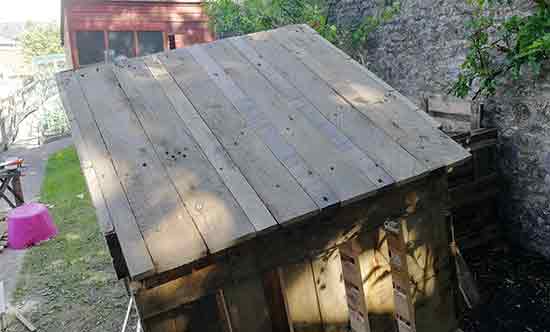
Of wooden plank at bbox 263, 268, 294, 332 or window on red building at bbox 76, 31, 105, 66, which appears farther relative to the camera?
window on red building at bbox 76, 31, 105, 66

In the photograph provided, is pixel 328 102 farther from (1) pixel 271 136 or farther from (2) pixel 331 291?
(2) pixel 331 291

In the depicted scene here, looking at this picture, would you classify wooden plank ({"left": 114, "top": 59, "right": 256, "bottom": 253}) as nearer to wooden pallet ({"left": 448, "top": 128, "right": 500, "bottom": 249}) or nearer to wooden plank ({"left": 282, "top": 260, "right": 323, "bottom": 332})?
wooden plank ({"left": 282, "top": 260, "right": 323, "bottom": 332})

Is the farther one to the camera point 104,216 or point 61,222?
point 61,222

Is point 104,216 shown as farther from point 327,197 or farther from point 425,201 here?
Answer: point 425,201

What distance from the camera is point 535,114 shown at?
199 inches

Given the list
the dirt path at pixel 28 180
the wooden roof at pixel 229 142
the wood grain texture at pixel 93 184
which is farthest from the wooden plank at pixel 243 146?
the dirt path at pixel 28 180

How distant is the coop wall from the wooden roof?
0.30 metres

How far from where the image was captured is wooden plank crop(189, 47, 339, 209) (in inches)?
73.7

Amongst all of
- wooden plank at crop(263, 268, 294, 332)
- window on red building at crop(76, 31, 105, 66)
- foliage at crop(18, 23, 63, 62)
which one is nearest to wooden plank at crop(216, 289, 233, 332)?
wooden plank at crop(263, 268, 294, 332)

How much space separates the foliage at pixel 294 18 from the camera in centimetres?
798

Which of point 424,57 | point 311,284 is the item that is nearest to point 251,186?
point 311,284

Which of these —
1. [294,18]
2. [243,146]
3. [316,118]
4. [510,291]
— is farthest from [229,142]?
[294,18]

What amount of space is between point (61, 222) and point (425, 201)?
8.64 metres

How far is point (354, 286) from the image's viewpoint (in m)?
2.30
